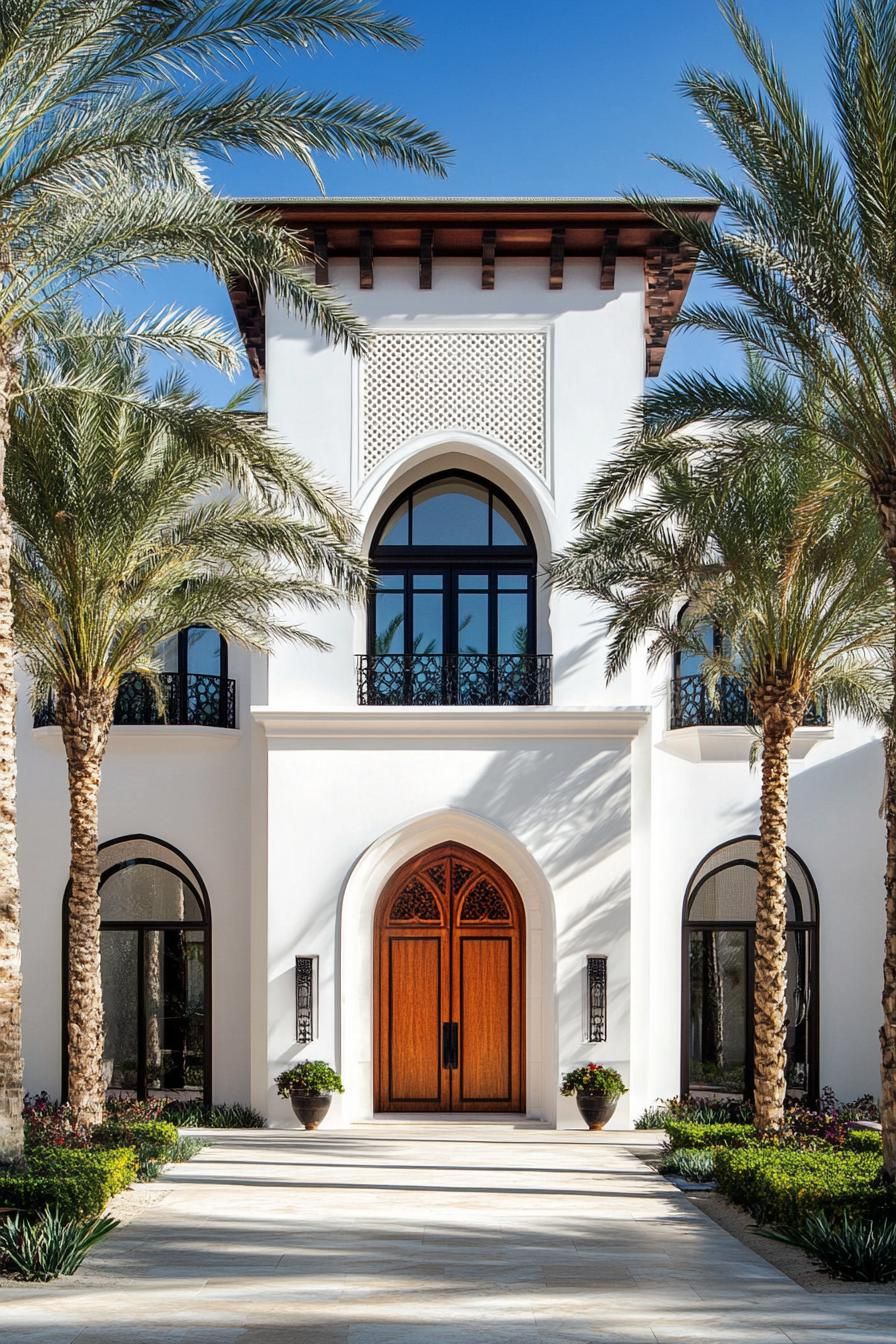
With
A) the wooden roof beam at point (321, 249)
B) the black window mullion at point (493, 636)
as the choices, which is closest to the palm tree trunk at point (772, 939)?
the black window mullion at point (493, 636)

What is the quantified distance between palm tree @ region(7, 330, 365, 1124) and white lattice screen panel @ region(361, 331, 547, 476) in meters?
4.16

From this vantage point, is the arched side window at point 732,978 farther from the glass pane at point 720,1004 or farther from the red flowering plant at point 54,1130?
the red flowering plant at point 54,1130

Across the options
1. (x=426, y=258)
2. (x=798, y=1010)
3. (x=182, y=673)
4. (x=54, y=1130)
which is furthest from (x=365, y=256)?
(x=798, y=1010)

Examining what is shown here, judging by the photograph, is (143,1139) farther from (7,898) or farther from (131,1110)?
(7,898)

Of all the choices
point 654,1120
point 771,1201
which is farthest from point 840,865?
point 771,1201

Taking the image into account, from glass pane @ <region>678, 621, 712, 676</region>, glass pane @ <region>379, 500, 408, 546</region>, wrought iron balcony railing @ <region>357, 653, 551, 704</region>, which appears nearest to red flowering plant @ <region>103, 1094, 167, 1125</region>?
wrought iron balcony railing @ <region>357, 653, 551, 704</region>

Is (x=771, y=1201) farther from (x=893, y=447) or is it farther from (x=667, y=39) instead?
(x=667, y=39)

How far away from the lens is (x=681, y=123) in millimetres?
13008

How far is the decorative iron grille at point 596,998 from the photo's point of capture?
62.7 feet

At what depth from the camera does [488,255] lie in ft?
65.7

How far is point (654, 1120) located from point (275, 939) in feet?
17.4

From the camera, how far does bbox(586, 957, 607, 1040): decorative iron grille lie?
1911cm

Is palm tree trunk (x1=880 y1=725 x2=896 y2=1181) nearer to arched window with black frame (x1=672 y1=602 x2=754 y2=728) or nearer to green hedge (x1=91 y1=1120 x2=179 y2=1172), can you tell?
green hedge (x1=91 y1=1120 x2=179 y2=1172)

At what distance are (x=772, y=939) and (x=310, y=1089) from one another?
20.3 feet
